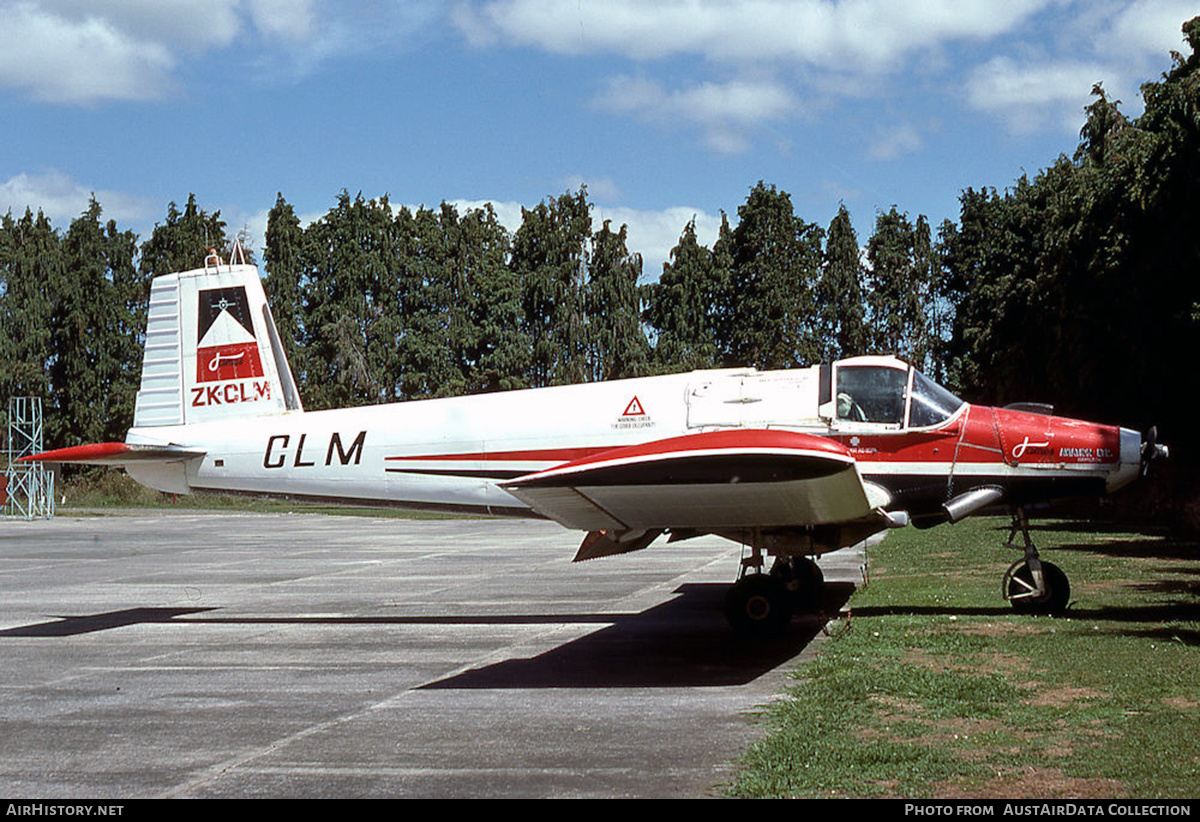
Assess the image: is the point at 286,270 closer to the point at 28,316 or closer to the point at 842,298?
the point at 28,316

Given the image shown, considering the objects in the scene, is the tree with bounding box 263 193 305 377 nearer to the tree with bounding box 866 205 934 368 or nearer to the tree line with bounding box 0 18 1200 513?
the tree line with bounding box 0 18 1200 513

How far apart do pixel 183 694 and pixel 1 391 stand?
233 ft

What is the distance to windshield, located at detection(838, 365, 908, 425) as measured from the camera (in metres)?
12.5

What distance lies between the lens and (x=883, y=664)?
1017 centimetres

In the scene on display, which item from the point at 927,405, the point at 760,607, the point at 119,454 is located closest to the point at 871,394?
the point at 927,405

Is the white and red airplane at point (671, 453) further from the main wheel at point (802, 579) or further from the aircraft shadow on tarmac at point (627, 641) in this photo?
the aircraft shadow on tarmac at point (627, 641)

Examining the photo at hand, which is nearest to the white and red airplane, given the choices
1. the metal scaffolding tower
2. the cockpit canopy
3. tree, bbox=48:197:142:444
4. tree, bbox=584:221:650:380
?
the cockpit canopy

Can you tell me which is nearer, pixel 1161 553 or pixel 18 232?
pixel 1161 553

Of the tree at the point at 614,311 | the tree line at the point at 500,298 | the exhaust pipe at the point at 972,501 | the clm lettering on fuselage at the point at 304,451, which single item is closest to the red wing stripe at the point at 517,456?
the clm lettering on fuselage at the point at 304,451

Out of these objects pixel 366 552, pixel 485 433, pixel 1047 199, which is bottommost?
pixel 366 552

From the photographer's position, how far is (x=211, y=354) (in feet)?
49.6
